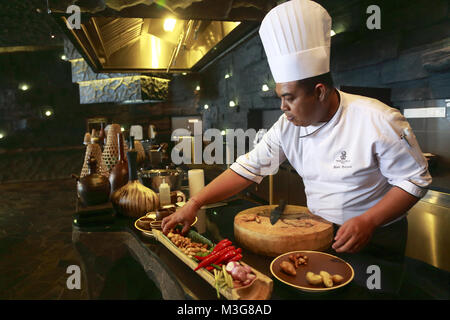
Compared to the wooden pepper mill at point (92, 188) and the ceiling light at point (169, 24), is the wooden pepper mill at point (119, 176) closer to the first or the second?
the wooden pepper mill at point (92, 188)

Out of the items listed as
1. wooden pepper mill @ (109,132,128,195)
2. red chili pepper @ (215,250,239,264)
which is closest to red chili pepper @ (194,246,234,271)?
red chili pepper @ (215,250,239,264)

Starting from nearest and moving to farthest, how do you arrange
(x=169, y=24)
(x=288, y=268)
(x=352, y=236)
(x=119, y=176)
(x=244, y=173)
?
(x=288, y=268)
(x=352, y=236)
(x=244, y=173)
(x=119, y=176)
(x=169, y=24)

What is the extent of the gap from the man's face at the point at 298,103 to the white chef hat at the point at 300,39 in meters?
0.05

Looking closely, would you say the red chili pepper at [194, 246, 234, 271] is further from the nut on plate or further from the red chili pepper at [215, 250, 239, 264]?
the nut on plate

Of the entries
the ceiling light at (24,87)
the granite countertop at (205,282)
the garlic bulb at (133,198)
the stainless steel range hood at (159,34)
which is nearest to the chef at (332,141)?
the granite countertop at (205,282)

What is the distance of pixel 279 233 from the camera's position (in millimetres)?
1282

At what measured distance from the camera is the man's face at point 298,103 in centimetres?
142

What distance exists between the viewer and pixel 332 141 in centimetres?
161

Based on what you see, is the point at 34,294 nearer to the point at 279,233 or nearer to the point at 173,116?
the point at 279,233

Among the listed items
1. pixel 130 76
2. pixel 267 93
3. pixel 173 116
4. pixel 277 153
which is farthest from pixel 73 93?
pixel 277 153

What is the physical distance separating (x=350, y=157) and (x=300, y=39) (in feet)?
2.04

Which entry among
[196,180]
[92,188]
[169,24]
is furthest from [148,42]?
[92,188]

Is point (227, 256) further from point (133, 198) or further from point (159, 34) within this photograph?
point (159, 34)

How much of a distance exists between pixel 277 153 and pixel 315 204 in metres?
0.37
